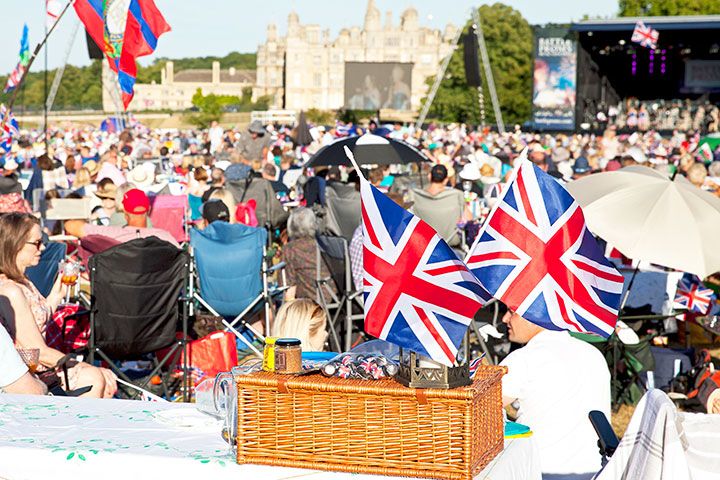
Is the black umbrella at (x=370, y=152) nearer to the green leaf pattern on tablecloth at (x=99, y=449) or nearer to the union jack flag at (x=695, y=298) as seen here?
the union jack flag at (x=695, y=298)

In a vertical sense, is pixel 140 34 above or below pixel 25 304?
above

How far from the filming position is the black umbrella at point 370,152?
35.6ft

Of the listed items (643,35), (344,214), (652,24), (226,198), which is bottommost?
(344,214)

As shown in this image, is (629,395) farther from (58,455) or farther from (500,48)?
(500,48)

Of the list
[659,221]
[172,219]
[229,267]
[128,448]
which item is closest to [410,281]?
[128,448]

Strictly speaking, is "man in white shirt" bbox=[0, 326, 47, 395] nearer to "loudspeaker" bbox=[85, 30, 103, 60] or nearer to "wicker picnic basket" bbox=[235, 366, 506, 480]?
"wicker picnic basket" bbox=[235, 366, 506, 480]

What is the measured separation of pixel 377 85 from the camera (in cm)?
8106

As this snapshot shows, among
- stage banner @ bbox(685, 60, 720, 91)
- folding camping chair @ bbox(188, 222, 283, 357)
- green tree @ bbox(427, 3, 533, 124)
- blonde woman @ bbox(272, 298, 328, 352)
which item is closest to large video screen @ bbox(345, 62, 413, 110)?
green tree @ bbox(427, 3, 533, 124)

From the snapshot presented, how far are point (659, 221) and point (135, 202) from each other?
351 centimetres

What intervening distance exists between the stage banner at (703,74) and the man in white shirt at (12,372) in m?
42.8

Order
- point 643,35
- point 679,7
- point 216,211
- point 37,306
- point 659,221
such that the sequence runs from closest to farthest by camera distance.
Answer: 1. point 37,306
2. point 659,221
3. point 216,211
4. point 643,35
5. point 679,7

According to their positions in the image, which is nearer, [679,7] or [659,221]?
[659,221]

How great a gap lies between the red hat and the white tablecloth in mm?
4435

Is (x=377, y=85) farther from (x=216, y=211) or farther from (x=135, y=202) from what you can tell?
(x=135, y=202)
